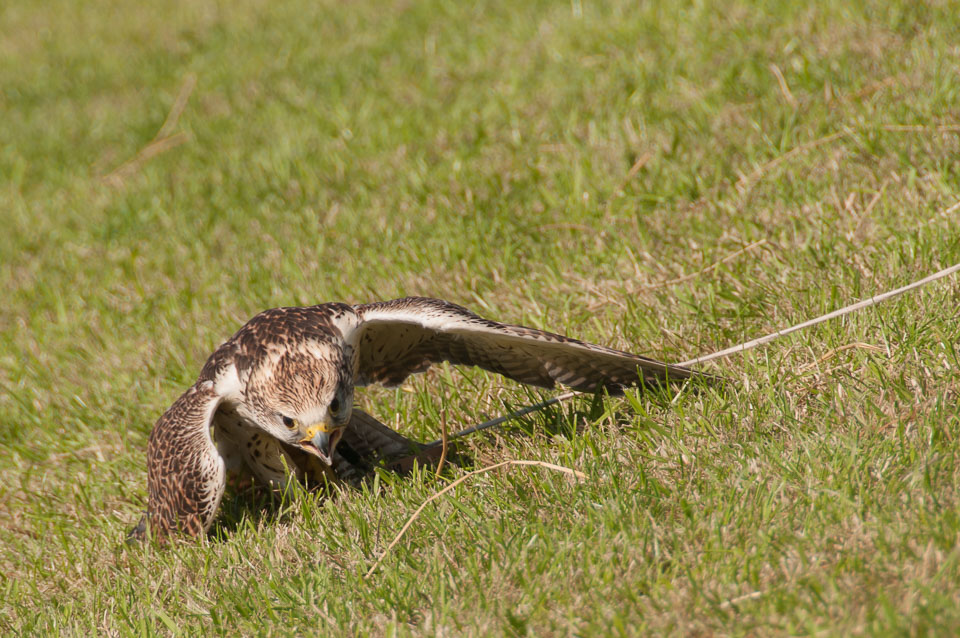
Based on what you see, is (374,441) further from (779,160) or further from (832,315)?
(779,160)

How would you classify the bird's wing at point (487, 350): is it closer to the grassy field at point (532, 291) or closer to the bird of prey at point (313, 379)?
the bird of prey at point (313, 379)

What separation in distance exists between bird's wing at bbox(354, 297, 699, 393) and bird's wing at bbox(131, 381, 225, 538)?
0.70 m

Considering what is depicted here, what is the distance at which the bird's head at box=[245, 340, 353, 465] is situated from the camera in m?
3.62

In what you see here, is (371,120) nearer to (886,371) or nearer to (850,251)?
(850,251)

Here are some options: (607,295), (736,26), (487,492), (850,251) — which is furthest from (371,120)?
(487,492)

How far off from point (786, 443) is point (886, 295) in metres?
0.86

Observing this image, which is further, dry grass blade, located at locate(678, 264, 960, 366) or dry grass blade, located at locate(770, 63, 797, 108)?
dry grass blade, located at locate(770, 63, 797, 108)

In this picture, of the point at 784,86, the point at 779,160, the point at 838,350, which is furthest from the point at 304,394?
the point at 784,86

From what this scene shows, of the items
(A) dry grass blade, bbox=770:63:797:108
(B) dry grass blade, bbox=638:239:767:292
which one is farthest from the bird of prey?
(A) dry grass blade, bbox=770:63:797:108

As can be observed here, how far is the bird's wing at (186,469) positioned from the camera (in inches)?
148

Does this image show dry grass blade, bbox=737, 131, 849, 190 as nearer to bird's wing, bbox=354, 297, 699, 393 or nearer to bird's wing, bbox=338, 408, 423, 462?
bird's wing, bbox=354, 297, 699, 393

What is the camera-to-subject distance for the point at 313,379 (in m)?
3.64

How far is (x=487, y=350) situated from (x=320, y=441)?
774mm

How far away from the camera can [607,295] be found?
491 centimetres
